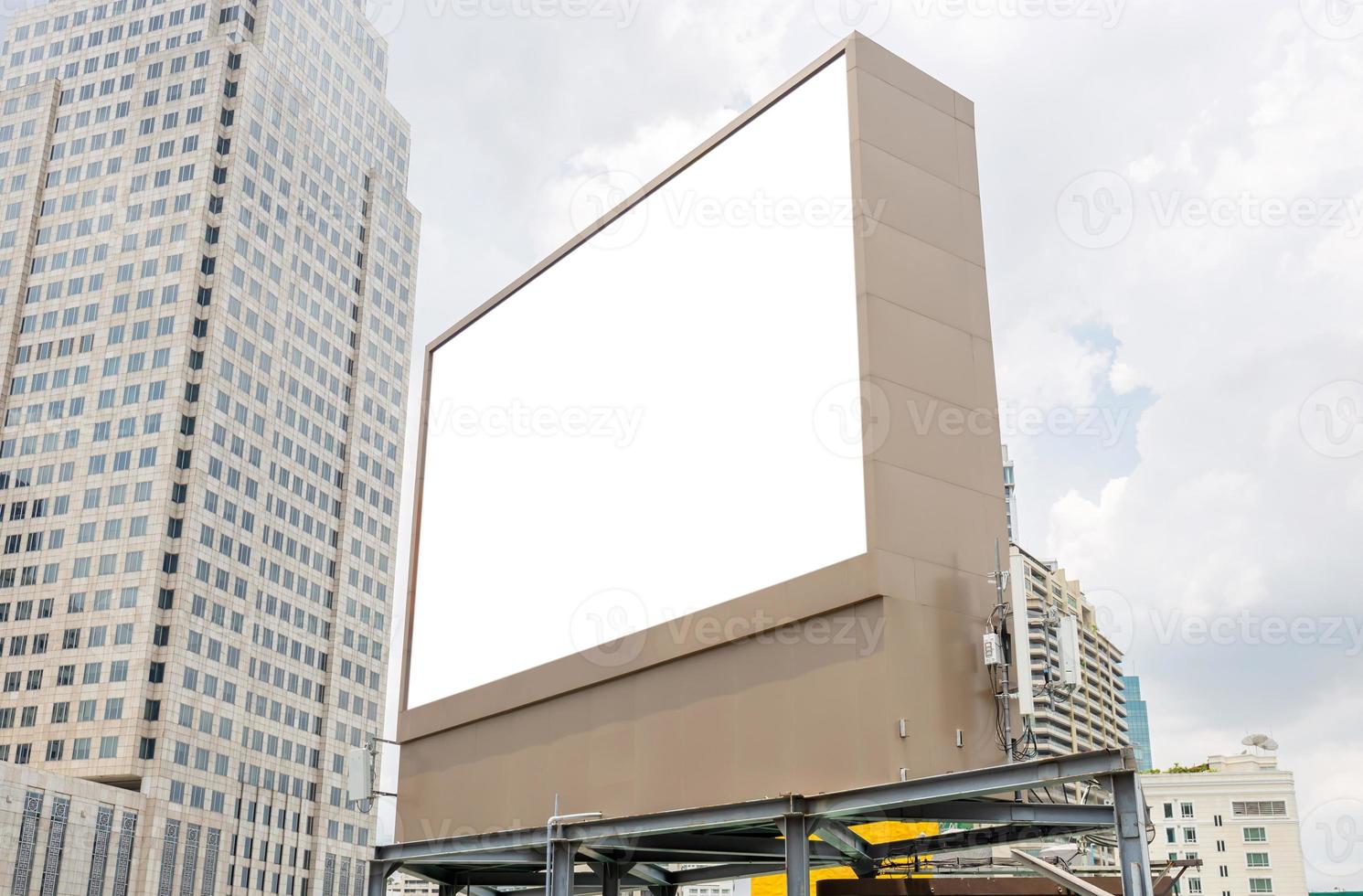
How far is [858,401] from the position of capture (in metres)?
18.7

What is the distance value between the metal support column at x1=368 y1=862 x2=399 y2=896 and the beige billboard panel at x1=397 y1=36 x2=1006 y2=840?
425 cm

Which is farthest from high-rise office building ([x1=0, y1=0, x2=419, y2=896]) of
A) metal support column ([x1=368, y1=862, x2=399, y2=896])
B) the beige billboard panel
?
the beige billboard panel

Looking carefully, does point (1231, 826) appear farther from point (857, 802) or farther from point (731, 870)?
point (857, 802)

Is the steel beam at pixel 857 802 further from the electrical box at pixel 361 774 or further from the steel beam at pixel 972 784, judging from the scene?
the electrical box at pixel 361 774

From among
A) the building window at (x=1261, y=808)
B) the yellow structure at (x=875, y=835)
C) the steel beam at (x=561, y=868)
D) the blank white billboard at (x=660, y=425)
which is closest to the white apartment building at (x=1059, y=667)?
the blank white billboard at (x=660, y=425)

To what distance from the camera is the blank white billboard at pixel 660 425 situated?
19.9 m

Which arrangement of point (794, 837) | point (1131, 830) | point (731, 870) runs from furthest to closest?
point (731, 870) → point (794, 837) → point (1131, 830)

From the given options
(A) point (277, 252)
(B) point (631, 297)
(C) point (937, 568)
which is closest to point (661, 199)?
(B) point (631, 297)

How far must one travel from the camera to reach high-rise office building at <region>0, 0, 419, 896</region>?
4099 inches

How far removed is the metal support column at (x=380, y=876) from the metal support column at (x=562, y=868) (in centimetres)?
608

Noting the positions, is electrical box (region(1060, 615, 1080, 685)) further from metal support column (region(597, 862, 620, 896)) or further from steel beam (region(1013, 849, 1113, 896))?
metal support column (region(597, 862, 620, 896))

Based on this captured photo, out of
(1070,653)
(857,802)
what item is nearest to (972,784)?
(857,802)

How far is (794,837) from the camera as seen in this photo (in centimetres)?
1770

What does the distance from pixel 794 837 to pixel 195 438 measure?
105 meters
